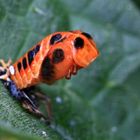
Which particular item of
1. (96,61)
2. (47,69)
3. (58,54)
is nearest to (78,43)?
(58,54)

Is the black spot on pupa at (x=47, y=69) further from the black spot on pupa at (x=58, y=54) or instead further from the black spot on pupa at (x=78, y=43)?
the black spot on pupa at (x=78, y=43)

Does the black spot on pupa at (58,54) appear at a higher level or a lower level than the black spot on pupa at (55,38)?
lower

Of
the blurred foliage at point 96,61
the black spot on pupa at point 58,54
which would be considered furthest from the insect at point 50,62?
the blurred foliage at point 96,61

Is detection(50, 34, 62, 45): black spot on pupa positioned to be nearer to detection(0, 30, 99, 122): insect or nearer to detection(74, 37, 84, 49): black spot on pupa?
detection(0, 30, 99, 122): insect

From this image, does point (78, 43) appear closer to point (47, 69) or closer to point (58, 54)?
point (58, 54)

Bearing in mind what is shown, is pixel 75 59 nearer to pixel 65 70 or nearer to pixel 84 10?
pixel 65 70

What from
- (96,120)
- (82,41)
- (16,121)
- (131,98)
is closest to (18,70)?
(82,41)

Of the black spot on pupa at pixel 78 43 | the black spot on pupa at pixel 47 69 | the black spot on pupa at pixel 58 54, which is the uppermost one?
the black spot on pupa at pixel 78 43

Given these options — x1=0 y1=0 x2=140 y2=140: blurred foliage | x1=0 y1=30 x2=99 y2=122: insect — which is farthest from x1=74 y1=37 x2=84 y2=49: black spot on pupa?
x1=0 y1=0 x2=140 y2=140: blurred foliage
